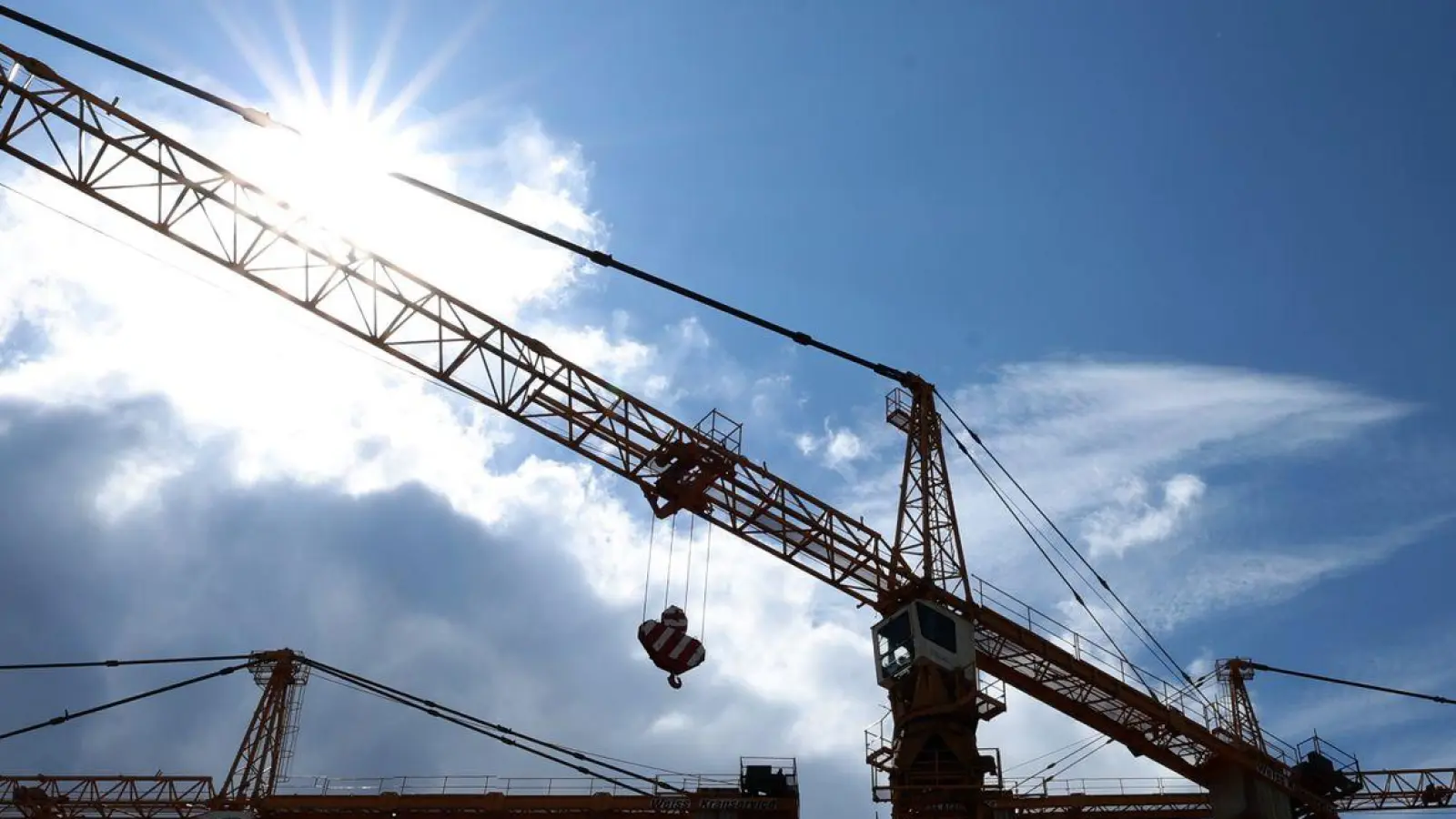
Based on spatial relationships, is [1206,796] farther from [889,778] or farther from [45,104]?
[45,104]

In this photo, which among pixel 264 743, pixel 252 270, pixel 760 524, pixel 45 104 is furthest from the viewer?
pixel 264 743

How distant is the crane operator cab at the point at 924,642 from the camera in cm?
3625

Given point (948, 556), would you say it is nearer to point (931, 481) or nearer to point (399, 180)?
point (931, 481)

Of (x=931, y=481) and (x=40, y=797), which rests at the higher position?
(x=931, y=481)

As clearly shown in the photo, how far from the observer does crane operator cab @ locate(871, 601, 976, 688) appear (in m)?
36.2

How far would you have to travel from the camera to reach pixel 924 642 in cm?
3653

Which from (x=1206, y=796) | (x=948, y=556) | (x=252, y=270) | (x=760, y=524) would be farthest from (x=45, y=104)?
(x=1206, y=796)

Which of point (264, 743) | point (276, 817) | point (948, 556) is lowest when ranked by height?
point (276, 817)

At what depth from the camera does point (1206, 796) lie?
45.2m

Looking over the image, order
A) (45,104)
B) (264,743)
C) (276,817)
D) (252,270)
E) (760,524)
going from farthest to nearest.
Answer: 1. (264,743)
2. (276,817)
3. (760,524)
4. (252,270)
5. (45,104)

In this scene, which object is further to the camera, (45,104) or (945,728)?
(945,728)

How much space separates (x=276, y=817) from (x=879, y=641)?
23.8 m

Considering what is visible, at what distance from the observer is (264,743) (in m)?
47.6

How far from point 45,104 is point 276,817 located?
87.6ft
